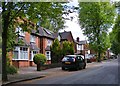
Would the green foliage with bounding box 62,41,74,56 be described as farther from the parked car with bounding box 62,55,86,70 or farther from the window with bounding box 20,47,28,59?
the window with bounding box 20,47,28,59

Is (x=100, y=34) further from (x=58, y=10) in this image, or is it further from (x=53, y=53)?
(x=58, y=10)

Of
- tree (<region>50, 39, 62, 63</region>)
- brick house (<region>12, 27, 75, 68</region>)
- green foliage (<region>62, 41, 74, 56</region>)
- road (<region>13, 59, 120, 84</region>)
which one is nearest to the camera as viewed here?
road (<region>13, 59, 120, 84</region>)

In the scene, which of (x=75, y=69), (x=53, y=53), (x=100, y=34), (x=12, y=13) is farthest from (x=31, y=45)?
(x=12, y=13)

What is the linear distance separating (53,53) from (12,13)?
48.2 ft

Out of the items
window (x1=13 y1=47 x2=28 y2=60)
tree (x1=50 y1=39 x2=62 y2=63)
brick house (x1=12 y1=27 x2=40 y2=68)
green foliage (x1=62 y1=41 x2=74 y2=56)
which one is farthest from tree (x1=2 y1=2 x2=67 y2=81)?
window (x1=13 y1=47 x2=28 y2=60)

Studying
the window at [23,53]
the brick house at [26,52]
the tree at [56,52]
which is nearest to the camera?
the tree at [56,52]

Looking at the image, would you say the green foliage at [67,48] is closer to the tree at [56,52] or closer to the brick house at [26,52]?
the tree at [56,52]

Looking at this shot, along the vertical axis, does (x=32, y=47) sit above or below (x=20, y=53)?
above

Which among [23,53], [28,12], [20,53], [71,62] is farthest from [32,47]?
[28,12]

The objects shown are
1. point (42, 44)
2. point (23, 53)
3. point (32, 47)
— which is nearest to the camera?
point (23, 53)

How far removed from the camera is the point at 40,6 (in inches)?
521

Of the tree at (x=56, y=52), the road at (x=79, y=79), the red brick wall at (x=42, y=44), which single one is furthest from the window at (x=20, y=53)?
the road at (x=79, y=79)

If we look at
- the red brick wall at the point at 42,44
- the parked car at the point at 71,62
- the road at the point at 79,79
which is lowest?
the road at the point at 79,79

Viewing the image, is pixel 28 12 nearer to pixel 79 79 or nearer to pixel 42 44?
pixel 79 79
